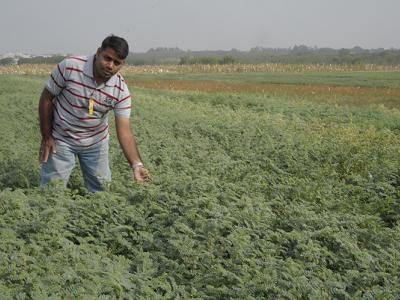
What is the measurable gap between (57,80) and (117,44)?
689mm

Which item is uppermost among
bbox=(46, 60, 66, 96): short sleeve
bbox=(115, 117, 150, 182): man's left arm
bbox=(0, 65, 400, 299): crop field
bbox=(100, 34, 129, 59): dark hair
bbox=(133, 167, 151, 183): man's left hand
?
bbox=(100, 34, 129, 59): dark hair

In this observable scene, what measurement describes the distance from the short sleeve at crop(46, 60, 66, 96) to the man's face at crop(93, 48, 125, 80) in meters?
0.32

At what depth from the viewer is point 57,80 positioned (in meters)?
4.59

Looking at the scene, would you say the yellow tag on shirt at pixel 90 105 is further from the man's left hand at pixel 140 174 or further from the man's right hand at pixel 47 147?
the man's left hand at pixel 140 174

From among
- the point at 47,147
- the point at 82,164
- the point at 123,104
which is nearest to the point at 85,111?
the point at 123,104

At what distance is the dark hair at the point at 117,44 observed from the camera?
4.34 meters

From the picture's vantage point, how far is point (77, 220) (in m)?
4.00

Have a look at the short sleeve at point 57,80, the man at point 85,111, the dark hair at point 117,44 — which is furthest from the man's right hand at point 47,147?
the dark hair at point 117,44

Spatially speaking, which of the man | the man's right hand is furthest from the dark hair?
the man's right hand

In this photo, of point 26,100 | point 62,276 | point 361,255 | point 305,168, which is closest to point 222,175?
point 305,168

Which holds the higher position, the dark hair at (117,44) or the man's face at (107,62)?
the dark hair at (117,44)

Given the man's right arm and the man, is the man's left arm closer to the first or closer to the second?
the man

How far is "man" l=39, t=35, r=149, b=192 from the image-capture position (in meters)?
4.55

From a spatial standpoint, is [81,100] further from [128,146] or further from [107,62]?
[128,146]
